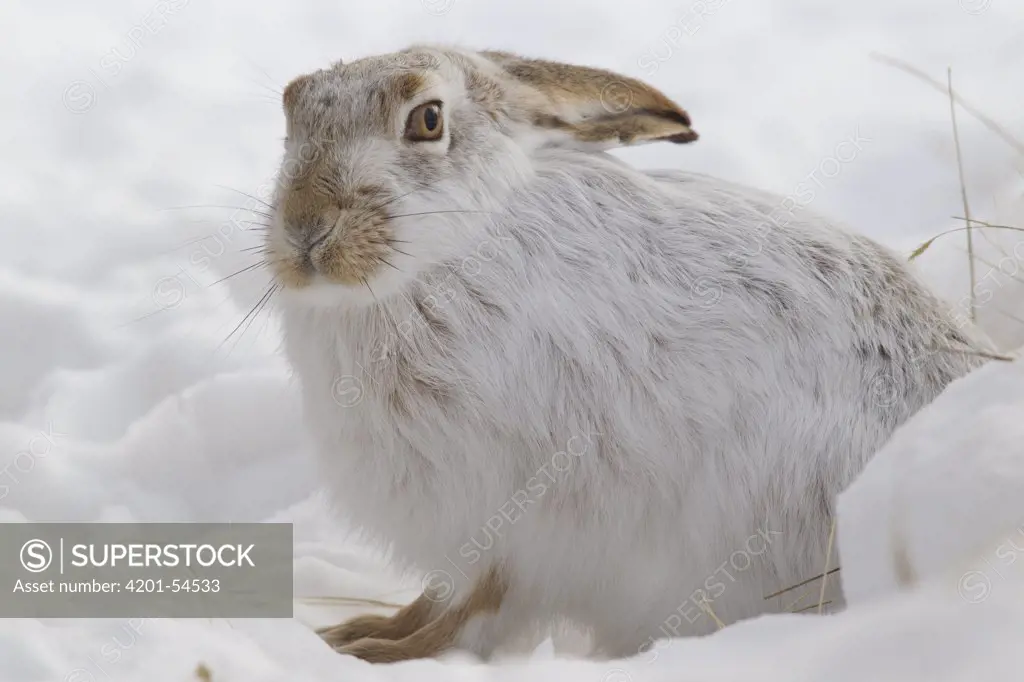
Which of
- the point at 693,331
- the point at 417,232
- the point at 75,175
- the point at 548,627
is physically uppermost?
the point at 75,175

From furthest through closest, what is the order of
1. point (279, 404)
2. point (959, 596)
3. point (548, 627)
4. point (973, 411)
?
1. point (279, 404)
2. point (548, 627)
3. point (973, 411)
4. point (959, 596)

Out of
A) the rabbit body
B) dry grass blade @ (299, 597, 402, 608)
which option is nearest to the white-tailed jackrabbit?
the rabbit body

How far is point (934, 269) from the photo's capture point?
2912mm

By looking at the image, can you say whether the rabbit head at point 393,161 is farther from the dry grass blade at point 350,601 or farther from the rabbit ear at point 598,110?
the dry grass blade at point 350,601

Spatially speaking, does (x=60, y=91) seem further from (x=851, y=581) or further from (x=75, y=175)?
(x=851, y=581)

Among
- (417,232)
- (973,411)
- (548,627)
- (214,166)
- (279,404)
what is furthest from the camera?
(214,166)

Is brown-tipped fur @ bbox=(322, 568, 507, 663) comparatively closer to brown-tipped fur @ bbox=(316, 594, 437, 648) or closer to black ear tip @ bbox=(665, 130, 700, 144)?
brown-tipped fur @ bbox=(316, 594, 437, 648)

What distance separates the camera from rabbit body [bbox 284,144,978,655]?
197 cm

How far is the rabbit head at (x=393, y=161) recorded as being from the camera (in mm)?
1876

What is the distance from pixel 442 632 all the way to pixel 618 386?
0.52 meters

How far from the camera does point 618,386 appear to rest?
77.8 inches

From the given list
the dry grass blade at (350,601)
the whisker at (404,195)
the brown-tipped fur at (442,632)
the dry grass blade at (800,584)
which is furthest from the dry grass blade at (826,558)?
the dry grass blade at (350,601)

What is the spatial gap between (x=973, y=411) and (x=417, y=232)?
788 mm

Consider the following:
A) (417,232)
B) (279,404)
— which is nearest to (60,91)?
(279,404)
